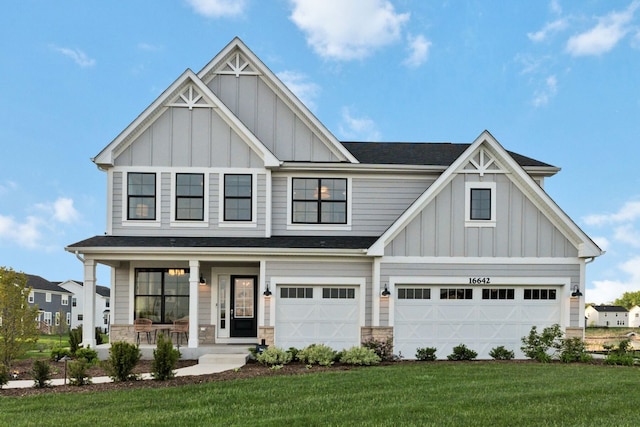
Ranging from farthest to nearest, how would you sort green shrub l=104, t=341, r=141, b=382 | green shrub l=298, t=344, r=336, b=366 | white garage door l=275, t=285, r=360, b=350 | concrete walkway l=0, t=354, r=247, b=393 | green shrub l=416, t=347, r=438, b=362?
white garage door l=275, t=285, r=360, b=350 < green shrub l=416, t=347, r=438, b=362 < green shrub l=298, t=344, r=336, b=366 < concrete walkway l=0, t=354, r=247, b=393 < green shrub l=104, t=341, r=141, b=382

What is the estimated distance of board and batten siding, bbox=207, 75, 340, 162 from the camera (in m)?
17.0

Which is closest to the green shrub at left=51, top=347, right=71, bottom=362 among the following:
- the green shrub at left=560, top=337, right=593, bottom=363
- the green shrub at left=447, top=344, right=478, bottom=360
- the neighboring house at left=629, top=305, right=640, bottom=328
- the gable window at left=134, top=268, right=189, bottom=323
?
the gable window at left=134, top=268, right=189, bottom=323

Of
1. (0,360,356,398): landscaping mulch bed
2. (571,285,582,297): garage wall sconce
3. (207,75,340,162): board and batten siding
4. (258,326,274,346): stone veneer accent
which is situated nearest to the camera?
(0,360,356,398): landscaping mulch bed

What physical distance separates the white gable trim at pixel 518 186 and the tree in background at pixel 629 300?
9719 cm

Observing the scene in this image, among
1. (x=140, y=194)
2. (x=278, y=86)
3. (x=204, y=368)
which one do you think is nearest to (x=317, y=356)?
(x=204, y=368)

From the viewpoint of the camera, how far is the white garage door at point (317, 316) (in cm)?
1542

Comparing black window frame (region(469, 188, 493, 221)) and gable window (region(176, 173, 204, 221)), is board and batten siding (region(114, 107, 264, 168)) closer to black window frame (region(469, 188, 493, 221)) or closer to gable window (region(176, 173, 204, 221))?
gable window (region(176, 173, 204, 221))

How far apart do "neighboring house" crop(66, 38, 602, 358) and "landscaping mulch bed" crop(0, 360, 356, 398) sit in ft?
6.65

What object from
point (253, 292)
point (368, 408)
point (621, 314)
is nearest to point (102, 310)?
point (253, 292)

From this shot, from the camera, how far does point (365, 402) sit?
857cm

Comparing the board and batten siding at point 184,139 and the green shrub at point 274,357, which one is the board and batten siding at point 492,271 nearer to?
the green shrub at point 274,357


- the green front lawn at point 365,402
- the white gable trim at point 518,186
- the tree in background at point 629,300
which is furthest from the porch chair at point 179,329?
the tree in background at point 629,300

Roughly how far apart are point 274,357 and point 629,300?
353 feet

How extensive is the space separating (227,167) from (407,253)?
617 centimetres
